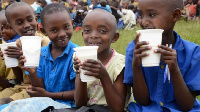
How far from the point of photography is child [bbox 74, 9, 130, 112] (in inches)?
87.5

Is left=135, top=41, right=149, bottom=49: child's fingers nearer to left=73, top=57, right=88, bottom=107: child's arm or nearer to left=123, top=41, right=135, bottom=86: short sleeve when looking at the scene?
left=123, top=41, right=135, bottom=86: short sleeve

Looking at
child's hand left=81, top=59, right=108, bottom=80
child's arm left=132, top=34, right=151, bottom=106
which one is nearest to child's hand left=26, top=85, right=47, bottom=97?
child's hand left=81, top=59, right=108, bottom=80

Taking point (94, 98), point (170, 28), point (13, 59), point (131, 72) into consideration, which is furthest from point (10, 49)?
point (170, 28)

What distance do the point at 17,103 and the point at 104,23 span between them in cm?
99

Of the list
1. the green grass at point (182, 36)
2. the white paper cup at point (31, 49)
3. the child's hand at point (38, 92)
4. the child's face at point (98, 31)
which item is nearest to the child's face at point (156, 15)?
the child's face at point (98, 31)

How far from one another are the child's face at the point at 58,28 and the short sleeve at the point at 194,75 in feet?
4.00

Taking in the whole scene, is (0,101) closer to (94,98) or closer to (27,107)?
(27,107)

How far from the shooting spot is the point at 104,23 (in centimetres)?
233

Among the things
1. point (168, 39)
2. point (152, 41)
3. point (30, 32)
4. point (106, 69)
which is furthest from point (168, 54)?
point (30, 32)

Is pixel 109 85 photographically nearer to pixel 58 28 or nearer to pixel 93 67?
pixel 93 67

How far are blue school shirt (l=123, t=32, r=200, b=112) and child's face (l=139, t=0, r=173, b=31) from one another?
21 centimetres

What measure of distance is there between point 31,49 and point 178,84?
119 centimetres

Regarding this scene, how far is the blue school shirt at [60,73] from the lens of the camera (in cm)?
270

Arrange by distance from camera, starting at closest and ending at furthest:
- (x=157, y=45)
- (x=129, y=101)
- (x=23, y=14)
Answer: (x=157, y=45), (x=129, y=101), (x=23, y=14)
